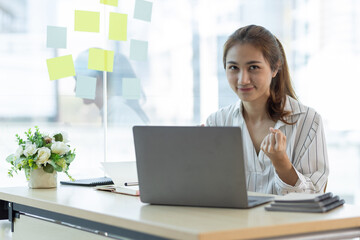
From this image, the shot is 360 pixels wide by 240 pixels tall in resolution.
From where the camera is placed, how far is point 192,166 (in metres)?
1.53

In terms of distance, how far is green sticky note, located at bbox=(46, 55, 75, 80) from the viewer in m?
3.24

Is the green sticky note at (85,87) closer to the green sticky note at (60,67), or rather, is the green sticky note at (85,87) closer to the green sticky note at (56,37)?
the green sticky note at (60,67)

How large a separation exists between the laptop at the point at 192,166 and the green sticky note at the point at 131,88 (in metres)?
1.95

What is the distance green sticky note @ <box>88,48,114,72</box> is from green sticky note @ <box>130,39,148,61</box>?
6.0 inches

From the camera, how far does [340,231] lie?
1.46 m

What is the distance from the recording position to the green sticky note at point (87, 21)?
3301mm

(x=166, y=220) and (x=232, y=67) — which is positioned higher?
(x=232, y=67)

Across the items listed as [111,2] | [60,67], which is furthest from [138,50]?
[60,67]

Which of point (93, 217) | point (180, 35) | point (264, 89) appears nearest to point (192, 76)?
point (180, 35)

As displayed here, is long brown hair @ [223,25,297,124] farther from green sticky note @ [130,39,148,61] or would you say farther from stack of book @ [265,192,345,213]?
green sticky note @ [130,39,148,61]

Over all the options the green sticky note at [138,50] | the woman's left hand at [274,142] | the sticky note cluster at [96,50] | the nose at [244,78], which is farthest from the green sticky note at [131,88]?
the woman's left hand at [274,142]

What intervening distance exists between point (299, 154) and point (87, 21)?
65.0 inches

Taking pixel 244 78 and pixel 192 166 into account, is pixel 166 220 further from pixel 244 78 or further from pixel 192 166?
pixel 244 78

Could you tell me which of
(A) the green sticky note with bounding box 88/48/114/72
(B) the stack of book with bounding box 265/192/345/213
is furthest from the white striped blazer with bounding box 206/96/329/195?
(A) the green sticky note with bounding box 88/48/114/72
